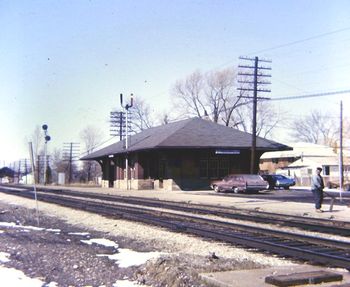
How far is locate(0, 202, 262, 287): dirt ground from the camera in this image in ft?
25.8

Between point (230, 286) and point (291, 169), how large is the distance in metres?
83.5

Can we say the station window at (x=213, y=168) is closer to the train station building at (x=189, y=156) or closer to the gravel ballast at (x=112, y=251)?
the train station building at (x=189, y=156)

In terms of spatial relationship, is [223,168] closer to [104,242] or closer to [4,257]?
[104,242]

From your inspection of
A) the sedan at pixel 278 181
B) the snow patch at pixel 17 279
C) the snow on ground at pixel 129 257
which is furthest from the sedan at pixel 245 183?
the snow patch at pixel 17 279

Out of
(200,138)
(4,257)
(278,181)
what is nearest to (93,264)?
(4,257)

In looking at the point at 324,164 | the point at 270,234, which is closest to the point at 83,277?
the point at 270,234

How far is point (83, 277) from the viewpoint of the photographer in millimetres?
8141

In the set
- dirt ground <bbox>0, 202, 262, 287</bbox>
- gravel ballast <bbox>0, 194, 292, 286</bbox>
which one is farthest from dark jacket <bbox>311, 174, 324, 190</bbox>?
dirt ground <bbox>0, 202, 262, 287</bbox>

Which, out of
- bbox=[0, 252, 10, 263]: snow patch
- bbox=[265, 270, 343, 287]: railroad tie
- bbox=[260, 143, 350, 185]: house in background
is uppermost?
bbox=[260, 143, 350, 185]: house in background

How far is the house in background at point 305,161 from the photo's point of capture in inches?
3310

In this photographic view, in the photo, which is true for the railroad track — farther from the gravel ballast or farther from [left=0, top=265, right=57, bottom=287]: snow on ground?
[left=0, top=265, right=57, bottom=287]: snow on ground

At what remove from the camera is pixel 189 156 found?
46.7 m

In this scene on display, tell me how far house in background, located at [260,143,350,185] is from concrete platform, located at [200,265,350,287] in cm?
7214

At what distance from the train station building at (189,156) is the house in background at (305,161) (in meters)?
31.9
